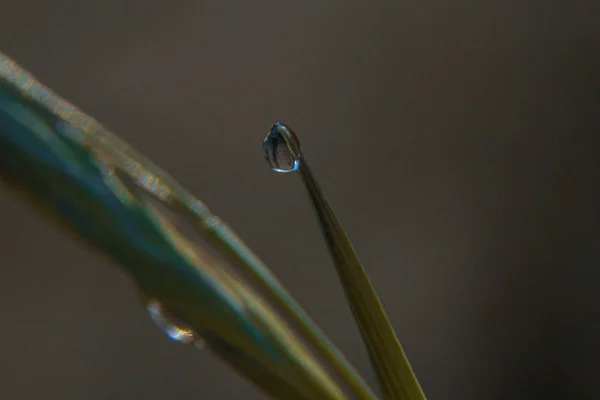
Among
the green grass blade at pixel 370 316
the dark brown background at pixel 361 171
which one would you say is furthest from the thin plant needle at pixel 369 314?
the dark brown background at pixel 361 171

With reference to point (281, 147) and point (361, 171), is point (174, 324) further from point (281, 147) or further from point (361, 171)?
point (361, 171)

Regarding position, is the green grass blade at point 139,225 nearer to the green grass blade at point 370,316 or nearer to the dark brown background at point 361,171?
the green grass blade at point 370,316

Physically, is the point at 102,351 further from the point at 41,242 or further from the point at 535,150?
the point at 535,150

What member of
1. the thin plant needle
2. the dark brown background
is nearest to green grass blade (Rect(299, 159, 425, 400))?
the thin plant needle

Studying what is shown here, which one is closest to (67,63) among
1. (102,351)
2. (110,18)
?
(110,18)

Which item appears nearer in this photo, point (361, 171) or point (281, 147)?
point (281, 147)

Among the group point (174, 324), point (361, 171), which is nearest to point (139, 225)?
point (174, 324)
